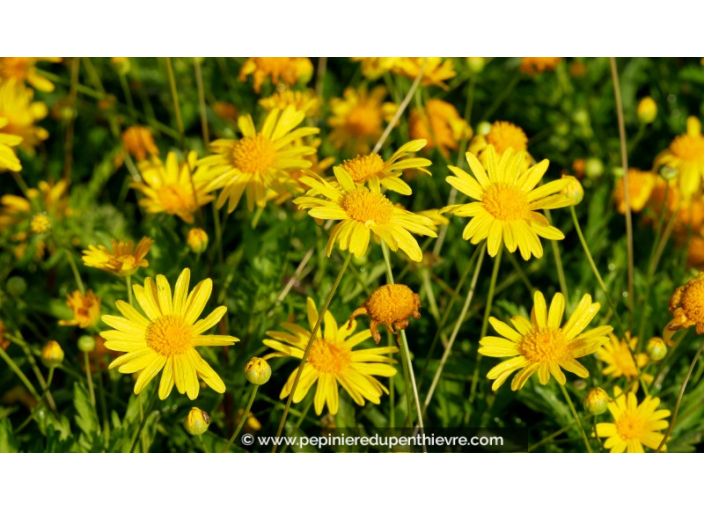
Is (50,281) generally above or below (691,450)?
above

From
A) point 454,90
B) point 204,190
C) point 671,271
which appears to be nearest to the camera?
point 204,190

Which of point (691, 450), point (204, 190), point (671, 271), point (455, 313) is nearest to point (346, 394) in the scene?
point (455, 313)

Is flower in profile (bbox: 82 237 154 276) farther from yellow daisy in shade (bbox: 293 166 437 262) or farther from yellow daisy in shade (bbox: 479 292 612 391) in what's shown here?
yellow daisy in shade (bbox: 479 292 612 391)

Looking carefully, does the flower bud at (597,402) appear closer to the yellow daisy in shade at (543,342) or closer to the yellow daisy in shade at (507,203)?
the yellow daisy in shade at (543,342)

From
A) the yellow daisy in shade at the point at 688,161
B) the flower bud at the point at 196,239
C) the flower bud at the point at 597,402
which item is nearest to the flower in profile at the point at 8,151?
the flower bud at the point at 196,239

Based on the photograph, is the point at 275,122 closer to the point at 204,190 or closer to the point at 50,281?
the point at 204,190

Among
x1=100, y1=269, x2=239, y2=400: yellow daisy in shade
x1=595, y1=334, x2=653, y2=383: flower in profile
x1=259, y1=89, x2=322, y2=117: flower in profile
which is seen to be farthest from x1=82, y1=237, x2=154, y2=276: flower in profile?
x1=595, y1=334, x2=653, y2=383: flower in profile
